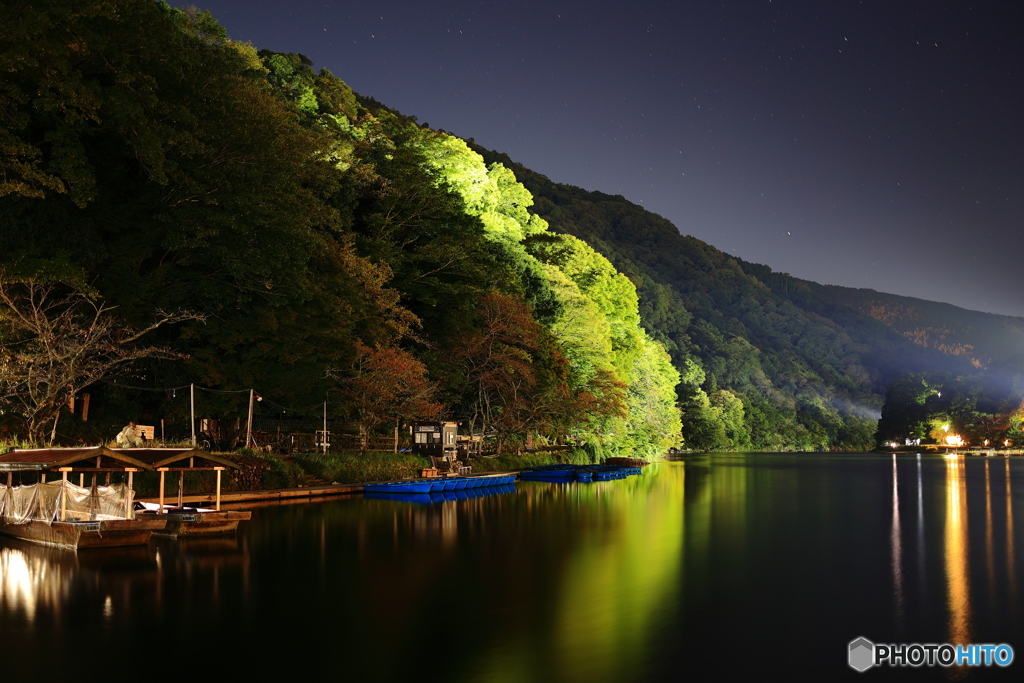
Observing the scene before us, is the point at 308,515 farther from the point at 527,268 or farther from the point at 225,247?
the point at 527,268

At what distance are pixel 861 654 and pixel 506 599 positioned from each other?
236 inches

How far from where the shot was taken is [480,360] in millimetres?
51812

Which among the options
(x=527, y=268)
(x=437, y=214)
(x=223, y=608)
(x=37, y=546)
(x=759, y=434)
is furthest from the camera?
(x=759, y=434)

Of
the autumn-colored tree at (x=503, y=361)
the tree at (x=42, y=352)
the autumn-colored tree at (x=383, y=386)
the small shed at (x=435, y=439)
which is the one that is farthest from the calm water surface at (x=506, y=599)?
the autumn-colored tree at (x=503, y=361)

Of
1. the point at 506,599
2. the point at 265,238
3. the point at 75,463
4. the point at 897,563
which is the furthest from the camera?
the point at 265,238

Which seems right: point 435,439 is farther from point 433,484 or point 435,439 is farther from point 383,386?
point 433,484

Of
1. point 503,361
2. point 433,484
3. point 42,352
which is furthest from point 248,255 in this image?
point 503,361

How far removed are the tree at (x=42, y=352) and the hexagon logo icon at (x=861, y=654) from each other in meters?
24.1

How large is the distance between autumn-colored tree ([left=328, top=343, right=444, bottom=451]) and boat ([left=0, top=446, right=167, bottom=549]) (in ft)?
63.7

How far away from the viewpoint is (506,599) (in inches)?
612

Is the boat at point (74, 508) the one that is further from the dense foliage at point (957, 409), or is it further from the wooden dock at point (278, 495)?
the dense foliage at point (957, 409)

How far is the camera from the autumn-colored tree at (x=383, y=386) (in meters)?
40.8

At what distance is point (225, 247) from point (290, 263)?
2784mm

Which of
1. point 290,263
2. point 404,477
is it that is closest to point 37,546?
point 290,263
